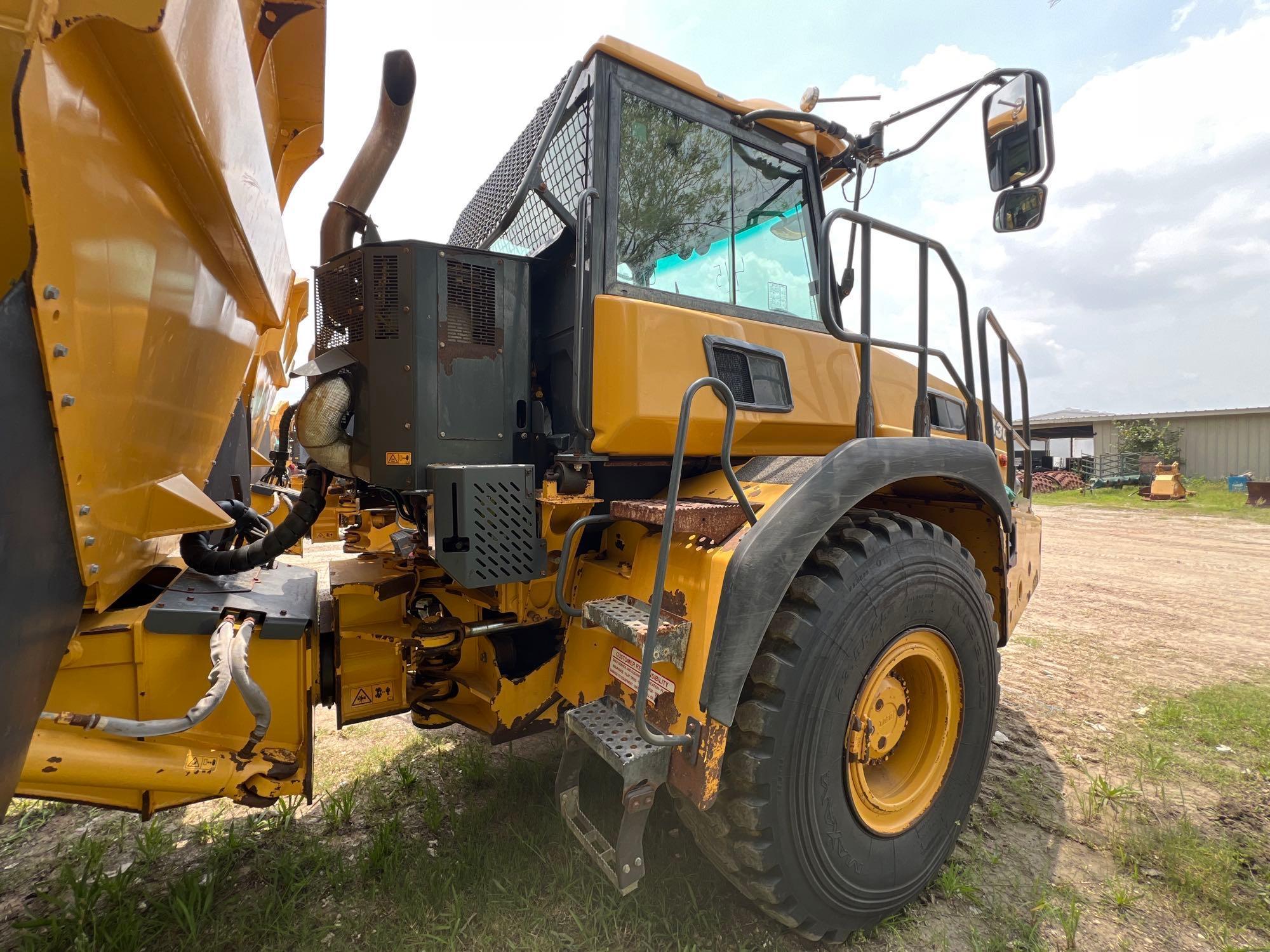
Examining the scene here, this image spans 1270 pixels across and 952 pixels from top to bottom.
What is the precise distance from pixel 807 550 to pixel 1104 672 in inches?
154

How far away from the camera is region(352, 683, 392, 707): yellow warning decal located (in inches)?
93.0

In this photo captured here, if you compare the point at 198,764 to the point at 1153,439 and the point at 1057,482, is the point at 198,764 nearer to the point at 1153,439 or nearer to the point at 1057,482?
the point at 1057,482

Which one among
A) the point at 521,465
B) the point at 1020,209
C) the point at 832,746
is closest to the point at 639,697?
the point at 832,746

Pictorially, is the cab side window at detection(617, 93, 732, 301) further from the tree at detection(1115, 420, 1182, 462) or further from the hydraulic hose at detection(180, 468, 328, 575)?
the tree at detection(1115, 420, 1182, 462)

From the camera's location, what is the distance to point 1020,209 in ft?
8.01

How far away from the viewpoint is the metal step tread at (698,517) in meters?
1.88

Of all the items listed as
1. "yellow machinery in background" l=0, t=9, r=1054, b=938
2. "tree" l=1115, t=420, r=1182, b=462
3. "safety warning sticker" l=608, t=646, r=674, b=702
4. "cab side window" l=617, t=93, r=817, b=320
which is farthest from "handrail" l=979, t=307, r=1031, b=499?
"tree" l=1115, t=420, r=1182, b=462

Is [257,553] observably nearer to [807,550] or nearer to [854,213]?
[807,550]

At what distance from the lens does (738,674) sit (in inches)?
69.1

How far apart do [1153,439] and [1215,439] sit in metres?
1.84

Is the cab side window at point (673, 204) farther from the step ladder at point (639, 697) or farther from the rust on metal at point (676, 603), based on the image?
the rust on metal at point (676, 603)

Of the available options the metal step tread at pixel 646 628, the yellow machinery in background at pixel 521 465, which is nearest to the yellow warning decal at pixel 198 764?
the yellow machinery in background at pixel 521 465

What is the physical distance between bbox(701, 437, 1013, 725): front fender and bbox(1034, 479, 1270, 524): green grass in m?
16.8

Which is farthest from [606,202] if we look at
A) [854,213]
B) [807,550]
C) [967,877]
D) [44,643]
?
[967,877]
